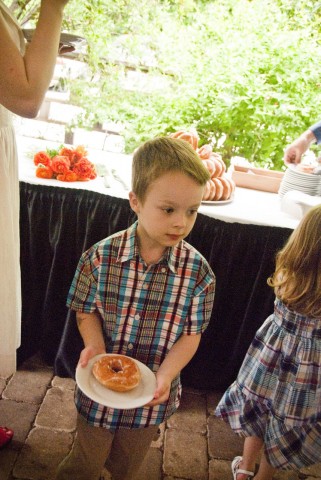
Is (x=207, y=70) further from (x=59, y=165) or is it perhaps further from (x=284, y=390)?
(x=284, y=390)

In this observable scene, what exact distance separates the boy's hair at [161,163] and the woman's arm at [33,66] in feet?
1.17

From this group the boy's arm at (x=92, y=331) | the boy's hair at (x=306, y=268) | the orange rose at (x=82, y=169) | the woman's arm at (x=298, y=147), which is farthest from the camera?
the woman's arm at (x=298, y=147)

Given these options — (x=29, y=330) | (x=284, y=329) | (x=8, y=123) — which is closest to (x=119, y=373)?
(x=284, y=329)

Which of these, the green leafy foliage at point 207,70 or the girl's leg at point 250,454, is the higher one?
the green leafy foliage at point 207,70

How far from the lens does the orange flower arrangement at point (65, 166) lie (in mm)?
2150

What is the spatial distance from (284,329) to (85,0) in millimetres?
2385

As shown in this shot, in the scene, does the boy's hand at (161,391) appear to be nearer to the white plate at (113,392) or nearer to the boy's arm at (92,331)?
the white plate at (113,392)

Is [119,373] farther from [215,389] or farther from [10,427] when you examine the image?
[215,389]

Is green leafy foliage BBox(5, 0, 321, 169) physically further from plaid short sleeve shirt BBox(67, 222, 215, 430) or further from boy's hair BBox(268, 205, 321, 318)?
plaid short sleeve shirt BBox(67, 222, 215, 430)

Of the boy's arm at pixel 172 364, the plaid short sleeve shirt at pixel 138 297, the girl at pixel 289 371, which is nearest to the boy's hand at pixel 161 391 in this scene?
the boy's arm at pixel 172 364

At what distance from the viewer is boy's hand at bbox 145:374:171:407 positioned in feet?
4.08

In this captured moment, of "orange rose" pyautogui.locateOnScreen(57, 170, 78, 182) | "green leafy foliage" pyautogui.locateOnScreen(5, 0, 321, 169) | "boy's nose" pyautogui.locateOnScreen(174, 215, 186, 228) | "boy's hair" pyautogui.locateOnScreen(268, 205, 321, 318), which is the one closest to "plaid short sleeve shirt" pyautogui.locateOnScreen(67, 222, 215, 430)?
"boy's nose" pyautogui.locateOnScreen(174, 215, 186, 228)

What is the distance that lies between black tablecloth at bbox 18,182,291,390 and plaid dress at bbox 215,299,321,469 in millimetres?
460

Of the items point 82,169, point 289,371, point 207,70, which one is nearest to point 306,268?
point 289,371
